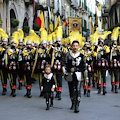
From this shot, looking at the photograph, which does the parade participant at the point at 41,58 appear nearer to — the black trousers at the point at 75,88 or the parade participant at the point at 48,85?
the parade participant at the point at 48,85

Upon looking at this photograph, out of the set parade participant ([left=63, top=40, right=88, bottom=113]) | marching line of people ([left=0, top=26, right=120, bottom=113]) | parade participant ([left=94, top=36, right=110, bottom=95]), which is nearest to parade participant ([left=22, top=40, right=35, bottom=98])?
marching line of people ([left=0, top=26, right=120, bottom=113])

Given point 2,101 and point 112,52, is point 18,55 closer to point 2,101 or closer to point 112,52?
point 2,101

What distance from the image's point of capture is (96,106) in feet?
33.7

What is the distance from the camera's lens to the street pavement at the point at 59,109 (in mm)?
8656

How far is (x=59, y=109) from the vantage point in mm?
9820

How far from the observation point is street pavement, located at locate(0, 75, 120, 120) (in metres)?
8.66

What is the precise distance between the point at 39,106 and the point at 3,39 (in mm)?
3883

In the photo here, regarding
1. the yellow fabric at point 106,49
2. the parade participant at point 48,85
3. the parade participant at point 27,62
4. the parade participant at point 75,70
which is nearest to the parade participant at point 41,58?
the parade participant at point 27,62

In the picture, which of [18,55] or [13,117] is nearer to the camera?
[13,117]

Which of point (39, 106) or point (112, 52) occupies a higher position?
point (112, 52)

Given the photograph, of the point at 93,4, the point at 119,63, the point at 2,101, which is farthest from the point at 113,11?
the point at 93,4

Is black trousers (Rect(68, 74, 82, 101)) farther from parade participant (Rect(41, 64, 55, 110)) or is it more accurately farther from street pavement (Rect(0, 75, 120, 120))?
parade participant (Rect(41, 64, 55, 110))

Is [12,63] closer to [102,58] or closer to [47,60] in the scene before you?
[47,60]

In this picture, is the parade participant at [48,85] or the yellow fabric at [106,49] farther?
→ the yellow fabric at [106,49]
